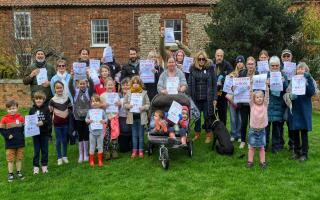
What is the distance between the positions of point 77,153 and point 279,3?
36.8 ft

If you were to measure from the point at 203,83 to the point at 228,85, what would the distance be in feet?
1.82

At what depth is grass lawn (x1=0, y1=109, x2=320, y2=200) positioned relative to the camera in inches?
247

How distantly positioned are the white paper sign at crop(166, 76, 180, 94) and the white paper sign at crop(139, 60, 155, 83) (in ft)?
2.34

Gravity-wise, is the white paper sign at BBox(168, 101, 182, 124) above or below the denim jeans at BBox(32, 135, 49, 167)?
above

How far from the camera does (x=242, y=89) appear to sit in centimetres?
822

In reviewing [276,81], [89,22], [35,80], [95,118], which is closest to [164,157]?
[95,118]

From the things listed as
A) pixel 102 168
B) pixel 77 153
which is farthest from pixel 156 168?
pixel 77 153

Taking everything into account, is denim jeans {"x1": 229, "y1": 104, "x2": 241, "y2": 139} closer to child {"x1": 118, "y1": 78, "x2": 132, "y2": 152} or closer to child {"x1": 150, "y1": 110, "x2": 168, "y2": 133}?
child {"x1": 150, "y1": 110, "x2": 168, "y2": 133}

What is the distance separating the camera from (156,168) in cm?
761

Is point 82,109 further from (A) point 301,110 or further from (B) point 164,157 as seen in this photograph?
(A) point 301,110

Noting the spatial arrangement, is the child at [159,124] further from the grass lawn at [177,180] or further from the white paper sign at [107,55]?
the white paper sign at [107,55]

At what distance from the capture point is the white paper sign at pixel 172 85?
8.27 meters

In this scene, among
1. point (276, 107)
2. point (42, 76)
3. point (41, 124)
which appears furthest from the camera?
point (42, 76)

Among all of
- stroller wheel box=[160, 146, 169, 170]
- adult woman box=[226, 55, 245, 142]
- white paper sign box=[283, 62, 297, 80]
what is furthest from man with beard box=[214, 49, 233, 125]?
stroller wheel box=[160, 146, 169, 170]
